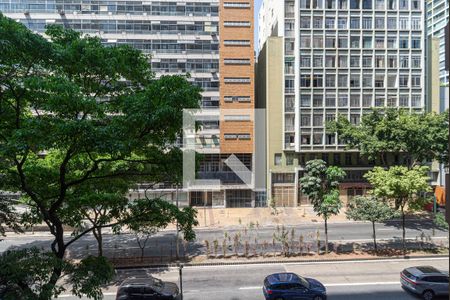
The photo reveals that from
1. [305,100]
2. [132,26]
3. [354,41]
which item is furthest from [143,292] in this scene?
[354,41]

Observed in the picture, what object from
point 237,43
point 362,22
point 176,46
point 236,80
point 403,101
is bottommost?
point 403,101

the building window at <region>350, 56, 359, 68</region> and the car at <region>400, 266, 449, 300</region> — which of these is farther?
the building window at <region>350, 56, 359, 68</region>

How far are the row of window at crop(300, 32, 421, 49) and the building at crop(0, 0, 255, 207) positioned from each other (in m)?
6.41

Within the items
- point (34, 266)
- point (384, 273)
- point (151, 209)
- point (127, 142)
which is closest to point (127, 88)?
point (127, 142)

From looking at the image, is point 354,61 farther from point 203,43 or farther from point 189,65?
point 189,65

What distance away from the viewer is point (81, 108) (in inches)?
322

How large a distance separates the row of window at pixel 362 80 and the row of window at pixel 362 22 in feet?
17.5

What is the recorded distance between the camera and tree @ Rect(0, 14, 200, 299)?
7.72 m

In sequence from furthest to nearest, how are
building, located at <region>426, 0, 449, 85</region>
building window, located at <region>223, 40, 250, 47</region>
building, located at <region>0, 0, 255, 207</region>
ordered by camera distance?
building, located at <region>426, 0, 449, 85</region>
building window, located at <region>223, 40, 250, 47</region>
building, located at <region>0, 0, 255, 207</region>

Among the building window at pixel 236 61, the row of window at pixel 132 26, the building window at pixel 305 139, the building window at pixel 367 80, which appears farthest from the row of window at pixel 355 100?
the row of window at pixel 132 26

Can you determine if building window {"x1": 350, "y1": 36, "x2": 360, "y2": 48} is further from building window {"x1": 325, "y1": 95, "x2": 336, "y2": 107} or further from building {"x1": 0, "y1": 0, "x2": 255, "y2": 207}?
building {"x1": 0, "y1": 0, "x2": 255, "y2": 207}

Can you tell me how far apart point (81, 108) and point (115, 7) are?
1387 inches

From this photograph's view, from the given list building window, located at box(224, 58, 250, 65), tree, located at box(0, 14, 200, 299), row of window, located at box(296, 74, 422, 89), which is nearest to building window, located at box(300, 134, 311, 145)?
row of window, located at box(296, 74, 422, 89)

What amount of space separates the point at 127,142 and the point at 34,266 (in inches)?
140
